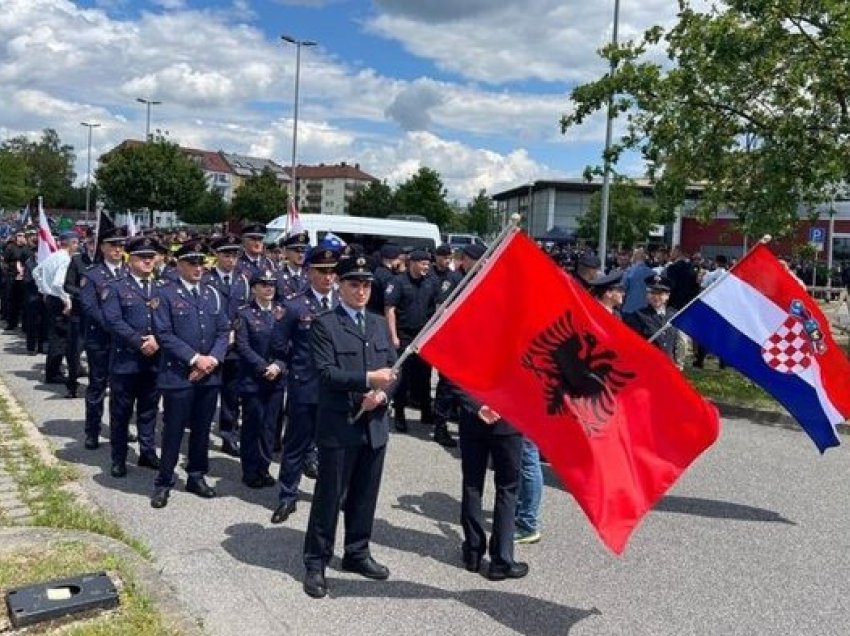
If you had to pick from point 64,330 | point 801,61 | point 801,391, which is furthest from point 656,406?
point 801,61

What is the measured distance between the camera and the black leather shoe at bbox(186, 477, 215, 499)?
664 centimetres

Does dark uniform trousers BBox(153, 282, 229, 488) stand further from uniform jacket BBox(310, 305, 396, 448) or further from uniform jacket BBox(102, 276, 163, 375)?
uniform jacket BBox(310, 305, 396, 448)

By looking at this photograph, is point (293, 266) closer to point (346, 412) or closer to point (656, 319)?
point (656, 319)

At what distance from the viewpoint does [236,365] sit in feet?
→ 27.2

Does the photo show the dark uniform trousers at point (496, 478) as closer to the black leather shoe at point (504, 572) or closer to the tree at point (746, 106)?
the black leather shoe at point (504, 572)

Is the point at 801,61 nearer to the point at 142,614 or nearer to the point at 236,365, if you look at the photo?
the point at 236,365

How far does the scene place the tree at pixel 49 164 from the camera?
111250 millimetres

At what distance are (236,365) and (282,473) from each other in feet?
7.51

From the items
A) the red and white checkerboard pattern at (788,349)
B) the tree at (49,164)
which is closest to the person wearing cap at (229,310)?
the red and white checkerboard pattern at (788,349)

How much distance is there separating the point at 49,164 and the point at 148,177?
7365 cm

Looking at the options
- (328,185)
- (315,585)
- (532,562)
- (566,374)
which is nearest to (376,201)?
(532,562)

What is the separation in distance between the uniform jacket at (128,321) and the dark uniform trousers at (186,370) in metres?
0.63

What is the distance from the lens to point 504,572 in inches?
204

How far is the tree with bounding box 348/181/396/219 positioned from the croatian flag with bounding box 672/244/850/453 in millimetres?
68598
